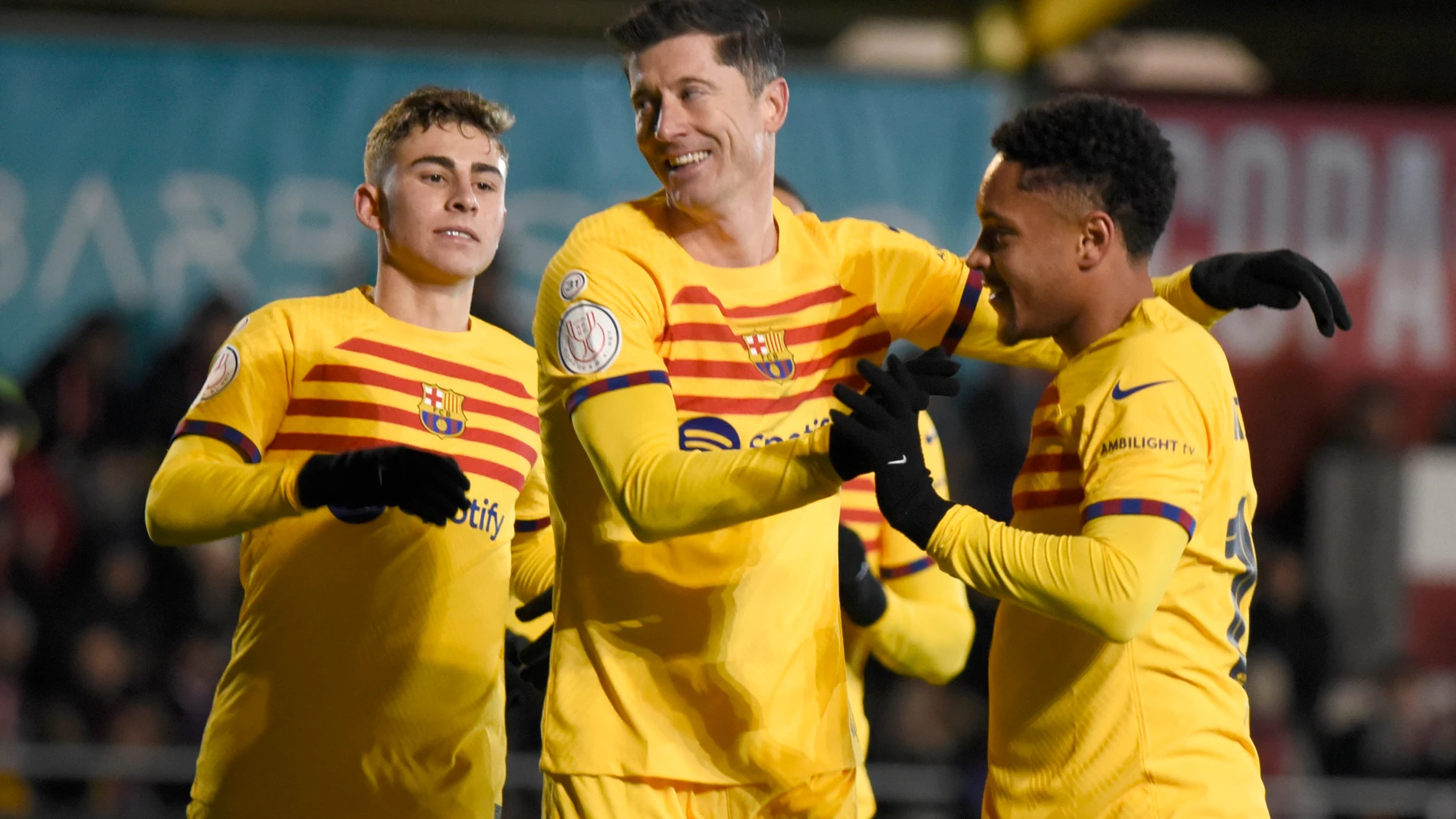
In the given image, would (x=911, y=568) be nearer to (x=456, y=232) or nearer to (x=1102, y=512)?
(x=456, y=232)

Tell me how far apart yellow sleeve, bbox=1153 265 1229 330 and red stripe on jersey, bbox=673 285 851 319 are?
82 centimetres

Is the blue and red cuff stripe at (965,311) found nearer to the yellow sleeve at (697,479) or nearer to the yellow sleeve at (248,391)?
the yellow sleeve at (697,479)

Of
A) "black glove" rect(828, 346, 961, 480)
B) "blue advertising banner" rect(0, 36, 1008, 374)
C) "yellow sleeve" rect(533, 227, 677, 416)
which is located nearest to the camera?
"black glove" rect(828, 346, 961, 480)

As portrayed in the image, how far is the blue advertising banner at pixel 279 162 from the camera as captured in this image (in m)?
8.07

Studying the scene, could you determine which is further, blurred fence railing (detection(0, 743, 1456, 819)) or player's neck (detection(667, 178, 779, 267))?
blurred fence railing (detection(0, 743, 1456, 819))

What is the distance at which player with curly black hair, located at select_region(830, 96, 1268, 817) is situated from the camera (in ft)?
8.84

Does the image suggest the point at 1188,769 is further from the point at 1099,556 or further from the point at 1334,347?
the point at 1334,347

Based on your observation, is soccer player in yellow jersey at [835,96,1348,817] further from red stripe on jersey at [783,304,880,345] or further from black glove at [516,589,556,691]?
black glove at [516,589,556,691]

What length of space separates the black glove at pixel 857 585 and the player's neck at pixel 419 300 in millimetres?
1027

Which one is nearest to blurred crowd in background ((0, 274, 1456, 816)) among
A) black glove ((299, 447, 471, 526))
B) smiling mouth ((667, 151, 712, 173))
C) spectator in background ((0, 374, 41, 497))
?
spectator in background ((0, 374, 41, 497))

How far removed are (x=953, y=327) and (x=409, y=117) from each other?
1.39 m

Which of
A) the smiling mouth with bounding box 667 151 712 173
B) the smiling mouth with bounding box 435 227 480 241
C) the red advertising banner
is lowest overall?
the smiling mouth with bounding box 435 227 480 241

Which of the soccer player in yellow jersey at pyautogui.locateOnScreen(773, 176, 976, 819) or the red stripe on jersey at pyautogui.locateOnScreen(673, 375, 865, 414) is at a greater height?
the red stripe on jersey at pyautogui.locateOnScreen(673, 375, 865, 414)

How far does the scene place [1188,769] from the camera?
2.88m
